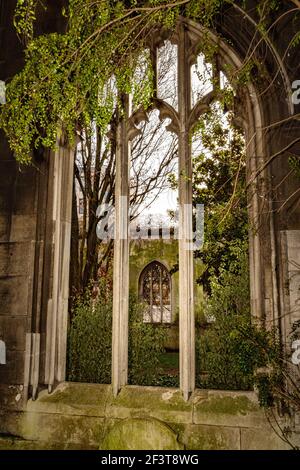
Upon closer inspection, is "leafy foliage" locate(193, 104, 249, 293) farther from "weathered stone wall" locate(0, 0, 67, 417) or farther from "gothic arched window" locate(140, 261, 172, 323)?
"gothic arched window" locate(140, 261, 172, 323)

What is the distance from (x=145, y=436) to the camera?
2029mm

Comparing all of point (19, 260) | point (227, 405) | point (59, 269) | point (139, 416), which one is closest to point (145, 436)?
point (139, 416)

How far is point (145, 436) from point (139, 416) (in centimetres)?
50

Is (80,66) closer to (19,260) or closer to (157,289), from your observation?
(19,260)

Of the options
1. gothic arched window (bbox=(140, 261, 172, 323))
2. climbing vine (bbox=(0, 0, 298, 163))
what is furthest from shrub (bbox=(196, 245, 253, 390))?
gothic arched window (bbox=(140, 261, 172, 323))

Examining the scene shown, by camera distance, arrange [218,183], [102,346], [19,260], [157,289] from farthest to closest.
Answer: [157,289] < [218,183] < [102,346] < [19,260]

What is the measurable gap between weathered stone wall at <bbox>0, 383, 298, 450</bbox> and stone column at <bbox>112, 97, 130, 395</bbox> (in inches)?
7.9

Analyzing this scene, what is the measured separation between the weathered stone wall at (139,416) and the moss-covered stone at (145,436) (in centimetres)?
16

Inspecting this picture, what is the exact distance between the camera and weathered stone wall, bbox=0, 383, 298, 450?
2.49 m

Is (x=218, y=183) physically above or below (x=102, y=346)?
above

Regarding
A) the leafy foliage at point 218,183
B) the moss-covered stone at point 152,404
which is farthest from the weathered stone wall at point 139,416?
the leafy foliage at point 218,183
